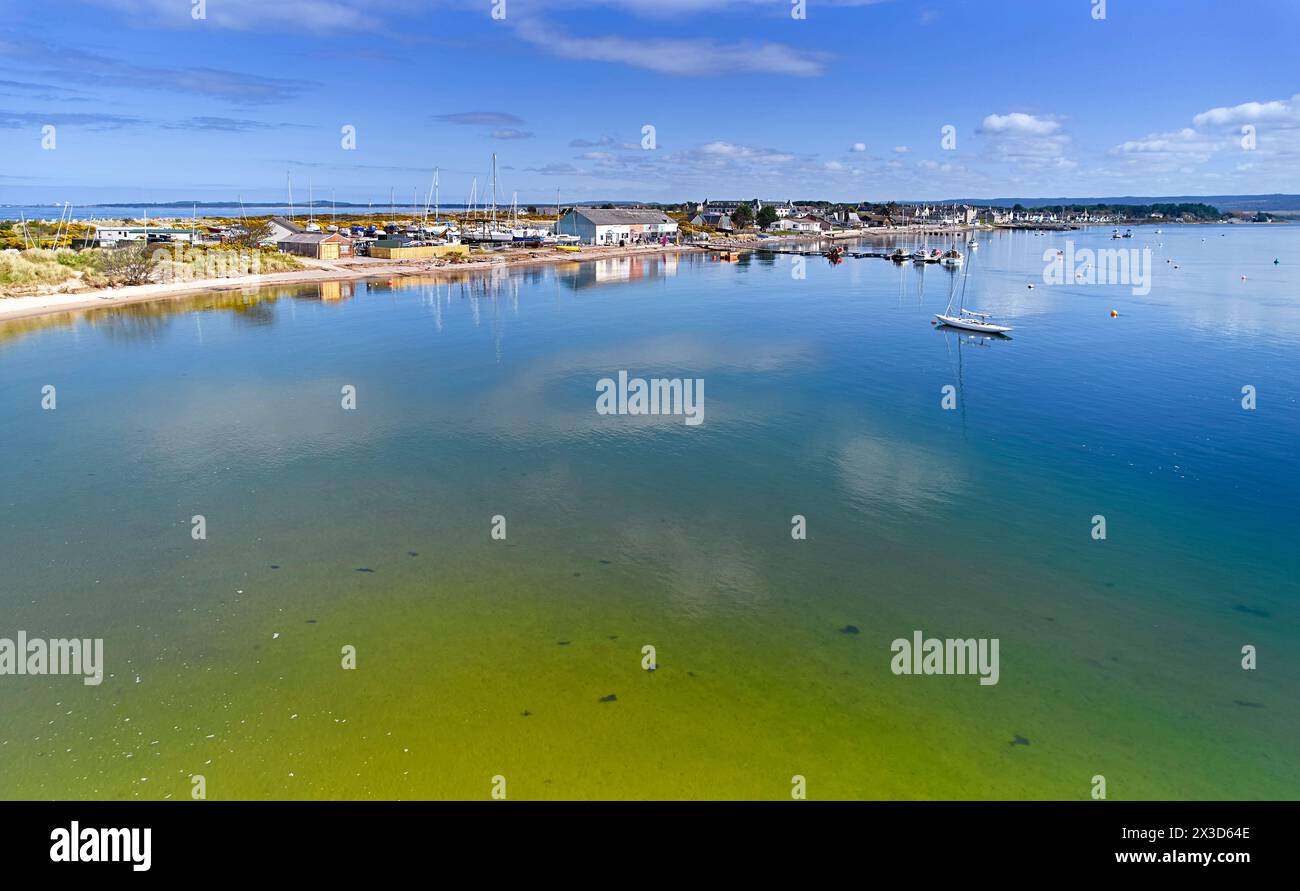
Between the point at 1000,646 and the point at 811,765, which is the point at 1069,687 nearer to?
the point at 1000,646

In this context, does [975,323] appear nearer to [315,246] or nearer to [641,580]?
[641,580]

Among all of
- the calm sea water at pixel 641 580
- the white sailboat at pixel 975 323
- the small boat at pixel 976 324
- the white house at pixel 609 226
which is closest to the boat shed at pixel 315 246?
the white house at pixel 609 226

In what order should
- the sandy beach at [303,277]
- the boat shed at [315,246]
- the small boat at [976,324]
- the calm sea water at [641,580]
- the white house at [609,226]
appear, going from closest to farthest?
the calm sea water at [641,580]
the small boat at [976,324]
the sandy beach at [303,277]
the boat shed at [315,246]
the white house at [609,226]

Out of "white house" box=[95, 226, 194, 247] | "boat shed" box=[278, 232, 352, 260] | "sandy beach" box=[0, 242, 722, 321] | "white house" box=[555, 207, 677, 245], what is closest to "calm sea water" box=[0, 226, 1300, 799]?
"sandy beach" box=[0, 242, 722, 321]

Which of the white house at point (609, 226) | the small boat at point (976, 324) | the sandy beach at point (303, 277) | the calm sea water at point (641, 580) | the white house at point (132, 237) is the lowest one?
the calm sea water at point (641, 580)

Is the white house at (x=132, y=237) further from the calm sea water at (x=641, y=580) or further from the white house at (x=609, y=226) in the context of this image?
the calm sea water at (x=641, y=580)
